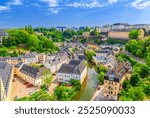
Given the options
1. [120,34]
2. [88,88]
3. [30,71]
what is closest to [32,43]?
[30,71]

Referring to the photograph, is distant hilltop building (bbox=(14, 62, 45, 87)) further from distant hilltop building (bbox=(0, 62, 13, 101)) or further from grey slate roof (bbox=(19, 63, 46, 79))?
distant hilltop building (bbox=(0, 62, 13, 101))

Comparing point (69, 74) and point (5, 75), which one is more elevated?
point (5, 75)

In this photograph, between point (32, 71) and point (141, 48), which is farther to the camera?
point (141, 48)

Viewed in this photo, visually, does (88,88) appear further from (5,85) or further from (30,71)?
(5,85)

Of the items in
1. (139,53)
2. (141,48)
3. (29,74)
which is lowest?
(29,74)

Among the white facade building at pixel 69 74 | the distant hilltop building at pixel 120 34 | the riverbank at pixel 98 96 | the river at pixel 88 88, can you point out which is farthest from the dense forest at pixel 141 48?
the distant hilltop building at pixel 120 34

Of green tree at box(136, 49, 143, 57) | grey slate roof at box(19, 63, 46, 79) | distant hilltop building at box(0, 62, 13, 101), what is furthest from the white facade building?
green tree at box(136, 49, 143, 57)

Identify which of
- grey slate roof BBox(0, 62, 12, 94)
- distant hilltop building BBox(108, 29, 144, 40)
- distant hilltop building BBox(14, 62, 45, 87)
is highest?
distant hilltop building BBox(108, 29, 144, 40)

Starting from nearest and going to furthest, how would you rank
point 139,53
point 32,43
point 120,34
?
point 139,53 < point 32,43 < point 120,34

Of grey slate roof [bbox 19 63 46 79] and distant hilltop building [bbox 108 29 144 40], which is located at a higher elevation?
distant hilltop building [bbox 108 29 144 40]
